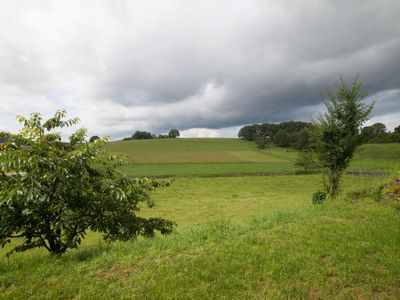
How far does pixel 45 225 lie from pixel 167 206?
20.2 metres

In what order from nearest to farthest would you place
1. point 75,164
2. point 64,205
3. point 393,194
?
point 64,205, point 75,164, point 393,194

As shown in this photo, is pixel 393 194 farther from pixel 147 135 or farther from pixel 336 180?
pixel 147 135

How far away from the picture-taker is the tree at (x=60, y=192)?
4.70 metres

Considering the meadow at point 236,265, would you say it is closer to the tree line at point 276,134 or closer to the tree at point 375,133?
the tree at point 375,133

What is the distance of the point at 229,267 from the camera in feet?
15.8

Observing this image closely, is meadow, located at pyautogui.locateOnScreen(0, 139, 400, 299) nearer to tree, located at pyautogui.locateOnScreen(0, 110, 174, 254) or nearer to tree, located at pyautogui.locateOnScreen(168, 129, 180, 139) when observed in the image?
tree, located at pyautogui.locateOnScreen(0, 110, 174, 254)

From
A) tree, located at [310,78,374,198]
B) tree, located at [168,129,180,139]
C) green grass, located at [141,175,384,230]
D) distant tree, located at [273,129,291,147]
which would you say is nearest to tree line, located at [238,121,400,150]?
distant tree, located at [273,129,291,147]

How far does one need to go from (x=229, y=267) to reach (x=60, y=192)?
12.2 feet

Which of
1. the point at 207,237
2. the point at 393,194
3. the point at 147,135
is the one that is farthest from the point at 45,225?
the point at 147,135

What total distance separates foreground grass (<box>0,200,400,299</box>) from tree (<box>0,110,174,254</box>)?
57cm

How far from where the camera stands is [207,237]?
6.70m

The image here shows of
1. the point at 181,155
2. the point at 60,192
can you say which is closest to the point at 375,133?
the point at 181,155

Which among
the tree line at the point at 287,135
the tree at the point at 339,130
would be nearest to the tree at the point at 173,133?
the tree line at the point at 287,135

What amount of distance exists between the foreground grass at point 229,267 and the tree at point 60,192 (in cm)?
57
